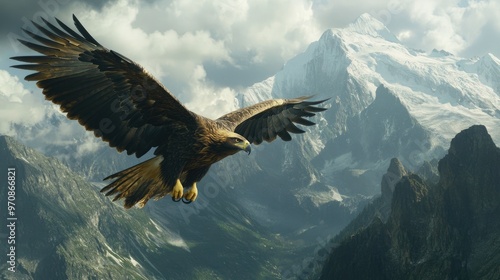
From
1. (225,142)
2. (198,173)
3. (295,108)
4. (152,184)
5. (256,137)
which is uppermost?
(295,108)

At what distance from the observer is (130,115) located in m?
16.0

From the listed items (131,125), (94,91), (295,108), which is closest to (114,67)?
(94,91)

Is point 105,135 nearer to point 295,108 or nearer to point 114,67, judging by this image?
point 114,67

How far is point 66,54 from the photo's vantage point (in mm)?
14492

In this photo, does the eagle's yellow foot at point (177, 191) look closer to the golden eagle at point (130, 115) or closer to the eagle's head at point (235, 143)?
the golden eagle at point (130, 115)

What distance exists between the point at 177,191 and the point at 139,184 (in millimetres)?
1660

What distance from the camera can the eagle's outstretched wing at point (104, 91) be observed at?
46.5 feet

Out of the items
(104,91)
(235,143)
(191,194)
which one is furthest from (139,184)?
(235,143)

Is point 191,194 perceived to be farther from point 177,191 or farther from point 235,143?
point 235,143

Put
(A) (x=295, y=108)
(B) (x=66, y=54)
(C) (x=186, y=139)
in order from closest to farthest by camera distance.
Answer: (B) (x=66, y=54) → (C) (x=186, y=139) → (A) (x=295, y=108)

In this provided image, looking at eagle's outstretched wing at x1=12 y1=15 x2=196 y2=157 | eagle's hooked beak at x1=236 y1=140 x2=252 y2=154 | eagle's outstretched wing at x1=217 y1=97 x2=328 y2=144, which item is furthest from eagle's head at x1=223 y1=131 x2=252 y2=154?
eagle's outstretched wing at x1=217 y1=97 x2=328 y2=144

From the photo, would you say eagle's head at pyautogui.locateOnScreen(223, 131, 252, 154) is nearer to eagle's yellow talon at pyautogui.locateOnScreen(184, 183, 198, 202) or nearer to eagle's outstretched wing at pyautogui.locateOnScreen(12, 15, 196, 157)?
eagle's outstretched wing at pyautogui.locateOnScreen(12, 15, 196, 157)

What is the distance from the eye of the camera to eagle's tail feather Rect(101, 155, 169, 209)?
1598 cm

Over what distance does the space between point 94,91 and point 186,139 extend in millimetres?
2822
